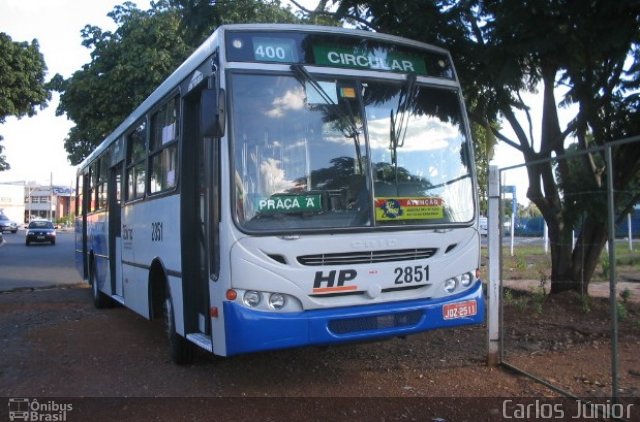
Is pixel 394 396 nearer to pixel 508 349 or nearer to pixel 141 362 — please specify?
pixel 508 349

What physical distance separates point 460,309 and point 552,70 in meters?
4.17

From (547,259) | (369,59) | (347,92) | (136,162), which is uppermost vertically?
(369,59)

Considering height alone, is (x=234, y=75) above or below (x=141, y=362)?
above

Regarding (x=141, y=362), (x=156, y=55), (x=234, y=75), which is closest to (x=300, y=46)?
(x=234, y=75)

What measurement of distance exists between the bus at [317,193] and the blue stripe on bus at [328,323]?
0.01 meters

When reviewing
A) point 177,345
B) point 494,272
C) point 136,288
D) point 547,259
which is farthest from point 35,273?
point 494,272

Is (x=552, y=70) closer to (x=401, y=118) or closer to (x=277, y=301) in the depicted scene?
(x=401, y=118)

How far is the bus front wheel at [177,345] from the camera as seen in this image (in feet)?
20.8

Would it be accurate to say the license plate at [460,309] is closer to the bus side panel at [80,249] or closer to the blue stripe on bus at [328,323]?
the blue stripe on bus at [328,323]

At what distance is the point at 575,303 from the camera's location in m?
8.25

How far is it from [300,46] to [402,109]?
3.56 ft

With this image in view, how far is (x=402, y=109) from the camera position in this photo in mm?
5492

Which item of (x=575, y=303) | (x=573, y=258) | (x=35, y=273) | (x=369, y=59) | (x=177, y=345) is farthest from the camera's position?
(x=35, y=273)

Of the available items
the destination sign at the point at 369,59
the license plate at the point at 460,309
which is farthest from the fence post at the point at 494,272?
the destination sign at the point at 369,59
